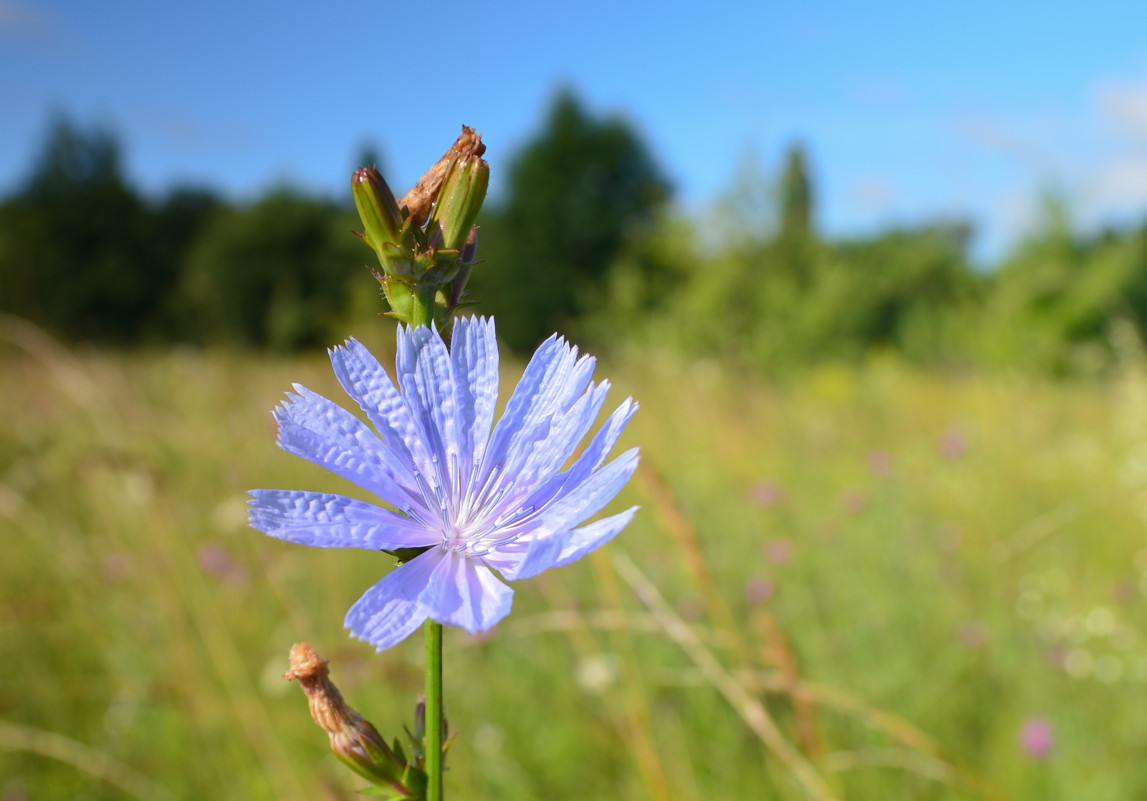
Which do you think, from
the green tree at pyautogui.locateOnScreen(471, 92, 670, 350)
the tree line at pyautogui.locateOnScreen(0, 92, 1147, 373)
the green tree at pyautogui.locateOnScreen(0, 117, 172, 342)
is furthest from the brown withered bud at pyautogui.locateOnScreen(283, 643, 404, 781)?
the green tree at pyautogui.locateOnScreen(0, 117, 172, 342)

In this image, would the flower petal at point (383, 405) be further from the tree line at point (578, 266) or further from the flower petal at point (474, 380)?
the tree line at point (578, 266)

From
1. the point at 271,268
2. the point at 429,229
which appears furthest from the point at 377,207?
the point at 271,268

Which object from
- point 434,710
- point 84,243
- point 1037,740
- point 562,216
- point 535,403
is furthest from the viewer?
point 562,216

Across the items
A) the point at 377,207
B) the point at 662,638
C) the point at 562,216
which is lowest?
the point at 377,207

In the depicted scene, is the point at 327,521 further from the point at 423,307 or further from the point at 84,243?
the point at 84,243

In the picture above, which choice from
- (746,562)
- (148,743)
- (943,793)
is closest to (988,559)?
(746,562)

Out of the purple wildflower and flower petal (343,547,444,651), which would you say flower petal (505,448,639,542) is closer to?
flower petal (343,547,444,651)

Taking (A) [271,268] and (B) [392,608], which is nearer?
(B) [392,608]
